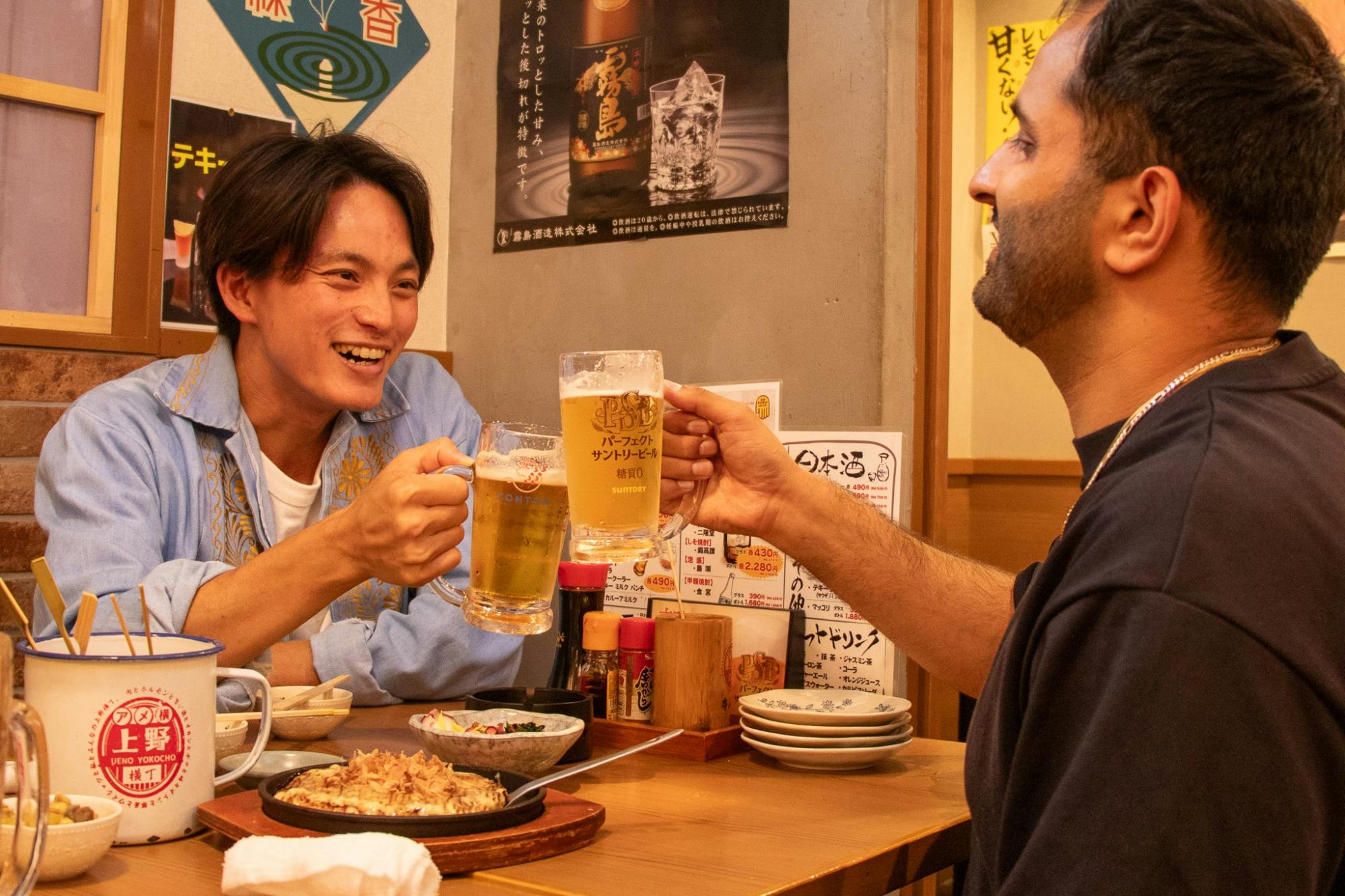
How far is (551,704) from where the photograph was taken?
1642 millimetres

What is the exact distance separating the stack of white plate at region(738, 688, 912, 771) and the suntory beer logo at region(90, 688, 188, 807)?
0.78m

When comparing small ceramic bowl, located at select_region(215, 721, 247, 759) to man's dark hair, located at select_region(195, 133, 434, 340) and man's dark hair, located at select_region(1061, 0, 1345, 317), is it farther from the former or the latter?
man's dark hair, located at select_region(1061, 0, 1345, 317)

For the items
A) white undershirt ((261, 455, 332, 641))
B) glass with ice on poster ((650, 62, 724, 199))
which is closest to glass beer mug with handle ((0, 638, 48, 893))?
white undershirt ((261, 455, 332, 641))

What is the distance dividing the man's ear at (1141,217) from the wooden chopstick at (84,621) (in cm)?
107

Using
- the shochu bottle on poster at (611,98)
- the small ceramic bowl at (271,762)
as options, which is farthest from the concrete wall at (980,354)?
the small ceramic bowl at (271,762)

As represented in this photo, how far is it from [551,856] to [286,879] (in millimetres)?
285

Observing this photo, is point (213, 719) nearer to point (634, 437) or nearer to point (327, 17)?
point (634, 437)

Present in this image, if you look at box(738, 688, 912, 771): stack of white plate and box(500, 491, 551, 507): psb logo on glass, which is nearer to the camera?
box(500, 491, 551, 507): psb logo on glass

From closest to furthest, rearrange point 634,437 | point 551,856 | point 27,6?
1. point 551,856
2. point 634,437
3. point 27,6

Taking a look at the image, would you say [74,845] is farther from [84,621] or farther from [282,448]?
[282,448]

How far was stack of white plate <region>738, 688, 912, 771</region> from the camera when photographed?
1606 millimetres

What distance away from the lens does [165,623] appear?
1.73 m

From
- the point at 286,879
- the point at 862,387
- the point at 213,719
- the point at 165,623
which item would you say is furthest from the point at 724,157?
the point at 286,879

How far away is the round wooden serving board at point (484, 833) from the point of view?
1.11m
